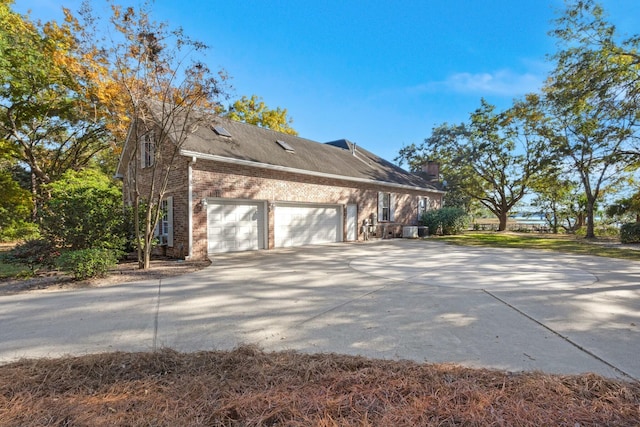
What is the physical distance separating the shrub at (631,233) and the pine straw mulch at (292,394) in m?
17.7

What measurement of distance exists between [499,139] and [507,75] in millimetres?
10858

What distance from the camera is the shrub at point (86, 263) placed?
6445 mm

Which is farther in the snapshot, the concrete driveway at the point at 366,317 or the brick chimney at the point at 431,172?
the brick chimney at the point at 431,172

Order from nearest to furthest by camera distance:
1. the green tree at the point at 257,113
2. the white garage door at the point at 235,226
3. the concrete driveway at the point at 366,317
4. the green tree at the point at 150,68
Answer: the concrete driveway at the point at 366,317 → the green tree at the point at 150,68 → the white garage door at the point at 235,226 → the green tree at the point at 257,113

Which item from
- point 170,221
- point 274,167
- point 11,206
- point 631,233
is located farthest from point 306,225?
point 11,206

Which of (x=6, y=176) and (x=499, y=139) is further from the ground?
(x=499, y=139)

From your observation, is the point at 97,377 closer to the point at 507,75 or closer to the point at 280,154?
the point at 280,154

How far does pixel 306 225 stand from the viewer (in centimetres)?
1437

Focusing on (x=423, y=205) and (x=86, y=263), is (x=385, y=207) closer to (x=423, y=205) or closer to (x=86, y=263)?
(x=423, y=205)

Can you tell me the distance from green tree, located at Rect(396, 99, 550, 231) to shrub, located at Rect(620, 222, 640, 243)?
22.3ft

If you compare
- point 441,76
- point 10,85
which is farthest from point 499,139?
point 10,85

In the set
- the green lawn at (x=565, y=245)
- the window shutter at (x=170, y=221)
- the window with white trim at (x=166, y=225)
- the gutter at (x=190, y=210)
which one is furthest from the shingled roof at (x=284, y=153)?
the green lawn at (x=565, y=245)

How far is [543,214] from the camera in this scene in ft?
96.4

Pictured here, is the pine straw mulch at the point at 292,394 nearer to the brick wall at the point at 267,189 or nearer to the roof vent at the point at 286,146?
the brick wall at the point at 267,189
